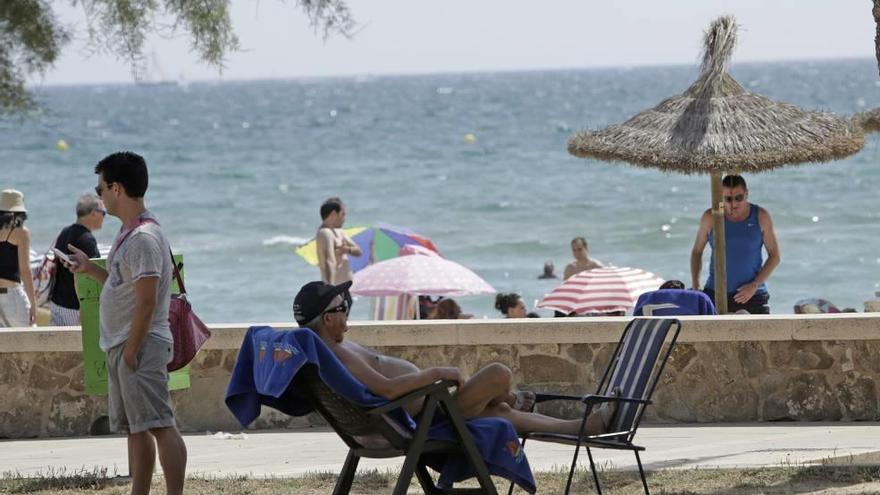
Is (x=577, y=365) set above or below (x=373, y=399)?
below

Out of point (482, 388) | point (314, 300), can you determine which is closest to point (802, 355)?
point (482, 388)

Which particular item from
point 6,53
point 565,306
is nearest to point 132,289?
point 6,53

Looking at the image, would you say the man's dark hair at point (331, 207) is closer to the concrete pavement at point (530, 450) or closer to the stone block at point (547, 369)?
the concrete pavement at point (530, 450)

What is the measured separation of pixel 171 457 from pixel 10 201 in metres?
4.48

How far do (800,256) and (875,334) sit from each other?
19444 mm

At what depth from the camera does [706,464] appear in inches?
299

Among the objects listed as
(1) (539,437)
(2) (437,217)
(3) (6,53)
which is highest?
(3) (6,53)

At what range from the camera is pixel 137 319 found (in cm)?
620

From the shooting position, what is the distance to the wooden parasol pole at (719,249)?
32.3 ft

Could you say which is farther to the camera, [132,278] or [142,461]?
[142,461]

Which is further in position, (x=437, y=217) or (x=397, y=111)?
(x=397, y=111)

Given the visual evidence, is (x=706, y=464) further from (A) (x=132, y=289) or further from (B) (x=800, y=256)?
(B) (x=800, y=256)

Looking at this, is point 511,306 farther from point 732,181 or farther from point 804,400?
point 804,400

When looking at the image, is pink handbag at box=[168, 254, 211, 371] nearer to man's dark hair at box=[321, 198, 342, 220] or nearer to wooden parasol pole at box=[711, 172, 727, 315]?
wooden parasol pole at box=[711, 172, 727, 315]
